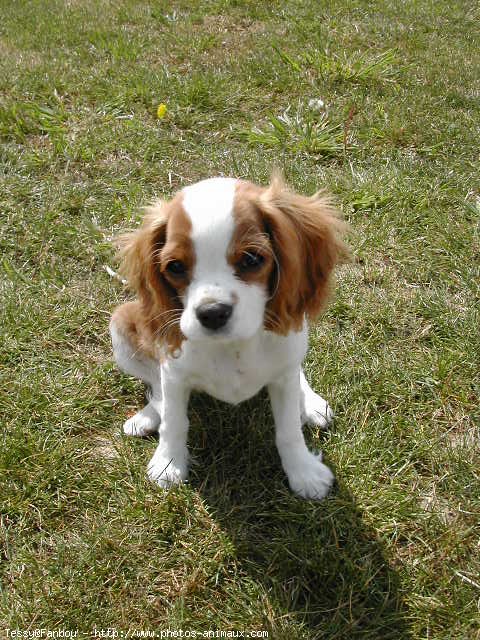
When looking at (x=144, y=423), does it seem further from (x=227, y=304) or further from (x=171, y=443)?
(x=227, y=304)

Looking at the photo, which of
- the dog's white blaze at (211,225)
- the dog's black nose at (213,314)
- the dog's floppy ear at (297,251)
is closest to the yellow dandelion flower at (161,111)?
the dog's floppy ear at (297,251)

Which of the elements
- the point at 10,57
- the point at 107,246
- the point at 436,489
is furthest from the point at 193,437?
the point at 10,57

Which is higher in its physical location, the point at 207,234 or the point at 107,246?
the point at 207,234

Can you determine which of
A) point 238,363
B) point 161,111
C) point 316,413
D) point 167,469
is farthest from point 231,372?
point 161,111

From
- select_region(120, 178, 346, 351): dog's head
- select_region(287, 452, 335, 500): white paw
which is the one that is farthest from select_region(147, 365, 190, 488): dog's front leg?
select_region(287, 452, 335, 500): white paw

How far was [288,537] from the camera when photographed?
9.17ft

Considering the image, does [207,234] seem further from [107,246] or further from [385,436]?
[107,246]

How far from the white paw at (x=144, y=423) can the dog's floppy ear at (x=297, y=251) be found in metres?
1.02

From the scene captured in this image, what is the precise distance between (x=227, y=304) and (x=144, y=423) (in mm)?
1308

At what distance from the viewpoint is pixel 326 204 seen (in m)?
2.78

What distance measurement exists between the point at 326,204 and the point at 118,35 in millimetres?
5152

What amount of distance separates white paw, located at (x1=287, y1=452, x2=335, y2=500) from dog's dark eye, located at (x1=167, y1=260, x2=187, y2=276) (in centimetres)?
115

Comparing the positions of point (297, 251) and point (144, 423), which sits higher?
point (297, 251)

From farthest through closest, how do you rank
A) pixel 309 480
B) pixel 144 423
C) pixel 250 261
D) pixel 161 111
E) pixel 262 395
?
1. pixel 161 111
2. pixel 262 395
3. pixel 144 423
4. pixel 309 480
5. pixel 250 261
